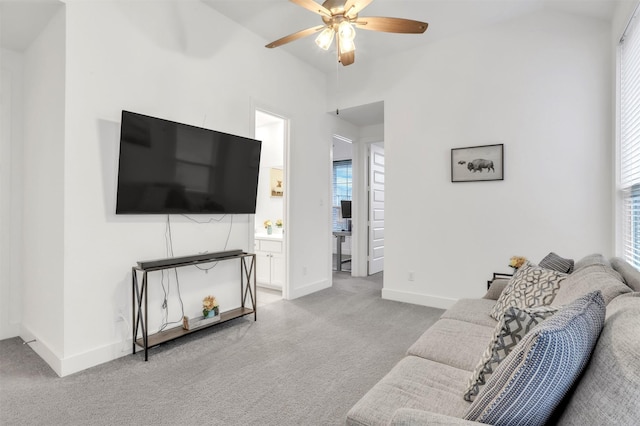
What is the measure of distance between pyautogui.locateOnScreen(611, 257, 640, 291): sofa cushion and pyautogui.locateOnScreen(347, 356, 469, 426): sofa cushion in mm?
905

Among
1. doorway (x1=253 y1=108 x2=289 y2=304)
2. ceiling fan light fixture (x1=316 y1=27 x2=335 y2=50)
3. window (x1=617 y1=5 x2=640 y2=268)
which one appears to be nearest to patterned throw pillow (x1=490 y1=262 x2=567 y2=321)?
window (x1=617 y1=5 x2=640 y2=268)

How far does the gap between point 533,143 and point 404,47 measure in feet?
6.20

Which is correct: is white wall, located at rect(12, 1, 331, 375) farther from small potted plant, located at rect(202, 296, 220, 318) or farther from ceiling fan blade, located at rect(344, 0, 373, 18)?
ceiling fan blade, located at rect(344, 0, 373, 18)

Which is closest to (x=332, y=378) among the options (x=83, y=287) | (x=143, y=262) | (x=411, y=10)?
(x=143, y=262)

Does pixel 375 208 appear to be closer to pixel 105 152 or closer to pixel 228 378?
pixel 228 378

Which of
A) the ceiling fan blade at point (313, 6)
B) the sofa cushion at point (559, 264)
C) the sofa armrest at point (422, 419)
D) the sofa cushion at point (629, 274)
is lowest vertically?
the sofa armrest at point (422, 419)

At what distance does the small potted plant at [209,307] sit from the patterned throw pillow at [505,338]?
2447mm

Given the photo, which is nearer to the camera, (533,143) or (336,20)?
(336,20)

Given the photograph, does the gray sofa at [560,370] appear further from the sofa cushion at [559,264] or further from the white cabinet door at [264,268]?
the white cabinet door at [264,268]

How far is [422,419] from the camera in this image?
918mm

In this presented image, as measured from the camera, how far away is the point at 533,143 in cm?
342

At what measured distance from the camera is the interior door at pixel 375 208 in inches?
224

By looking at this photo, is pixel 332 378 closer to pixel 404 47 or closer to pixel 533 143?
pixel 533 143

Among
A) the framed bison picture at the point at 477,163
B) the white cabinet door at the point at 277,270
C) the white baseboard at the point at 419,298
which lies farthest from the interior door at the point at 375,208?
the framed bison picture at the point at 477,163
